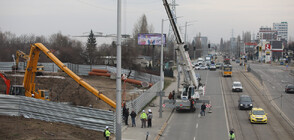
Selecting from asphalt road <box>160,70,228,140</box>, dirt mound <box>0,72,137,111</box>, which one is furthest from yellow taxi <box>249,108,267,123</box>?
dirt mound <box>0,72,137,111</box>

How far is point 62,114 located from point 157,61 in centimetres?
7302

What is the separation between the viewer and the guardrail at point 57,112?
23156 mm

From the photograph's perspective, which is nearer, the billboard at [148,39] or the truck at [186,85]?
the truck at [186,85]

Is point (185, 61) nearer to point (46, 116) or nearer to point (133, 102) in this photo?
point (133, 102)

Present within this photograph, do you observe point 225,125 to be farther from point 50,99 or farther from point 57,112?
point 50,99

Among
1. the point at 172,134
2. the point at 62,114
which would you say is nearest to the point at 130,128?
the point at 172,134

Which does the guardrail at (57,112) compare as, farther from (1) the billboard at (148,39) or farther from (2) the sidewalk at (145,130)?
(1) the billboard at (148,39)

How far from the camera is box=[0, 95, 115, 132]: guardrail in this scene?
2316 centimetres

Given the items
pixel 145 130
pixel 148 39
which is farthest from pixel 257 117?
pixel 148 39

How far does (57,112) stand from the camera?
2389 cm

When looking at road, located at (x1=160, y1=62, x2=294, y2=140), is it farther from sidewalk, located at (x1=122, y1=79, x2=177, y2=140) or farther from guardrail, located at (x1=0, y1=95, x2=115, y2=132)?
guardrail, located at (x1=0, y1=95, x2=115, y2=132)

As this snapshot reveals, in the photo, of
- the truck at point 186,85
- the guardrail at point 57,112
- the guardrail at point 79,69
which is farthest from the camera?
the guardrail at point 79,69

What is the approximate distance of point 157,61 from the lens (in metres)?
96.1

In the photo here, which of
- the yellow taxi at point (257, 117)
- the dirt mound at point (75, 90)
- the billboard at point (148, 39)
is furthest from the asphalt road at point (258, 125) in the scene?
the billboard at point (148, 39)
